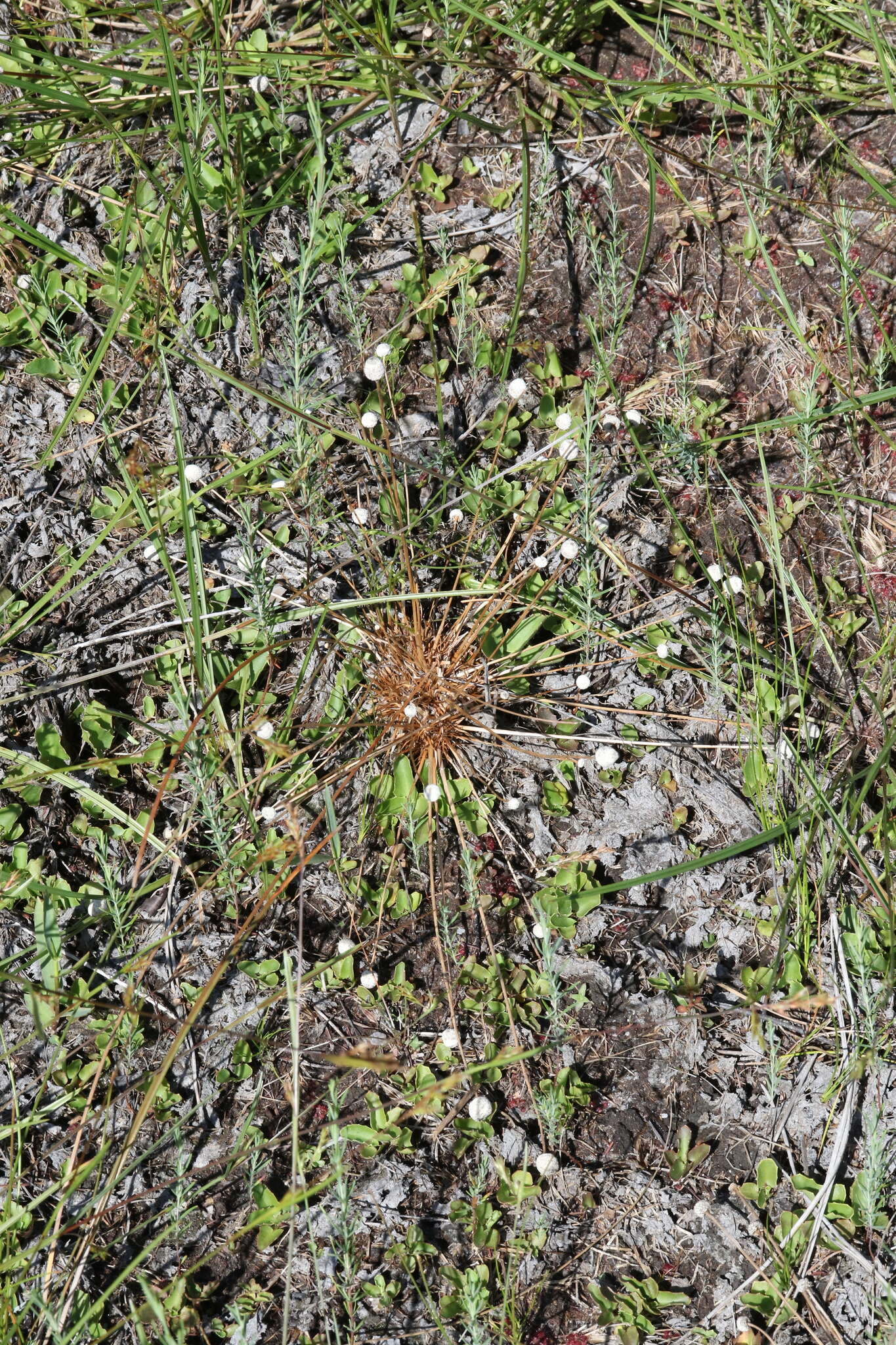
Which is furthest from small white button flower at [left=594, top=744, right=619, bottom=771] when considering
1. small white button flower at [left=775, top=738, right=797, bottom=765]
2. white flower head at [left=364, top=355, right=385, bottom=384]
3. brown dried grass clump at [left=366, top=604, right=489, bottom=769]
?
white flower head at [left=364, top=355, right=385, bottom=384]

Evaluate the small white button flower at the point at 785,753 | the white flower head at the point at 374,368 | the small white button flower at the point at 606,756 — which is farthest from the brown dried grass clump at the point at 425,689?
the small white button flower at the point at 785,753

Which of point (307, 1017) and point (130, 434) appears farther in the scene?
point (130, 434)

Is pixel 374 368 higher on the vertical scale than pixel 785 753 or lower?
higher

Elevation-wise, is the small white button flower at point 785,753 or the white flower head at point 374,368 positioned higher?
the white flower head at point 374,368

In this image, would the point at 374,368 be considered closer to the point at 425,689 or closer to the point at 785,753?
the point at 425,689

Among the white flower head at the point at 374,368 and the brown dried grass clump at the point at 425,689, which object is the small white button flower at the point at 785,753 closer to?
the brown dried grass clump at the point at 425,689

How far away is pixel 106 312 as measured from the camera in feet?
9.59

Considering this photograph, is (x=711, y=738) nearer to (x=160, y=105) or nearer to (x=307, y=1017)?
(x=307, y=1017)

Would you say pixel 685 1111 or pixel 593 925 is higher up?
pixel 593 925

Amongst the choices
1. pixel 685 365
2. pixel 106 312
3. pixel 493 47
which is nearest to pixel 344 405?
pixel 106 312

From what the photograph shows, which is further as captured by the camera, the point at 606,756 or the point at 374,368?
the point at 374,368

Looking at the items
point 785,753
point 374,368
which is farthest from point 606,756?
point 374,368

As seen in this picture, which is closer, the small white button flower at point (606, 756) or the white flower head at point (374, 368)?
the small white button flower at point (606, 756)

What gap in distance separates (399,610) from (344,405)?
2.04 feet
